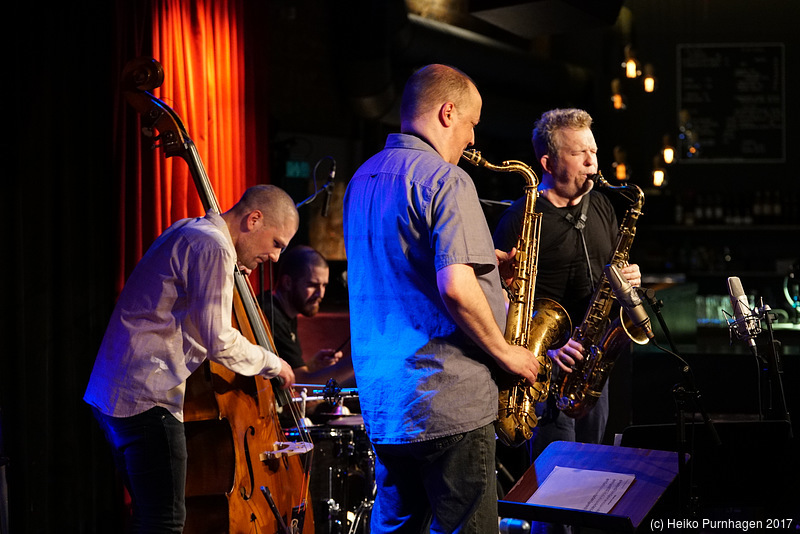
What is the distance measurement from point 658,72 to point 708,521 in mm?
7543

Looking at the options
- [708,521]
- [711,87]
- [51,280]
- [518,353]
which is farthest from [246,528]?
[711,87]

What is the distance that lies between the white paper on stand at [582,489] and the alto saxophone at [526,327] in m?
0.17

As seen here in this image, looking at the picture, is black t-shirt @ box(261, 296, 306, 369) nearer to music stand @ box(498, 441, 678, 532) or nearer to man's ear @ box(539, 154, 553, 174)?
man's ear @ box(539, 154, 553, 174)

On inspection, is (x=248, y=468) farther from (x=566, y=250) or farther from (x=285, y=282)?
(x=566, y=250)

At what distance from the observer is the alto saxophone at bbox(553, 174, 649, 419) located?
11.2 ft

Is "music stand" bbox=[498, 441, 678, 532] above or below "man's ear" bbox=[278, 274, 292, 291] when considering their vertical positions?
below

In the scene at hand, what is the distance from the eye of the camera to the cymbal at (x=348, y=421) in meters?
3.61

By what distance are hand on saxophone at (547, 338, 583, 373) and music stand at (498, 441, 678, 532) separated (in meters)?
0.63

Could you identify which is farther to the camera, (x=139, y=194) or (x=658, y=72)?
(x=658, y=72)

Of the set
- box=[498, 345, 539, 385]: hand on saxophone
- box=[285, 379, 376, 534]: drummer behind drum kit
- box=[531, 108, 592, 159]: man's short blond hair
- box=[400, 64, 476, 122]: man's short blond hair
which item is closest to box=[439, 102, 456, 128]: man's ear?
box=[400, 64, 476, 122]: man's short blond hair

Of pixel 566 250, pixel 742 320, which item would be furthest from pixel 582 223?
pixel 742 320

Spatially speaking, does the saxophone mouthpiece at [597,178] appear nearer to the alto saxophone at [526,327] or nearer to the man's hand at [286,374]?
the alto saxophone at [526,327]

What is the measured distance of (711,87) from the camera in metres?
9.80

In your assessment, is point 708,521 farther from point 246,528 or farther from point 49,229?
point 49,229
